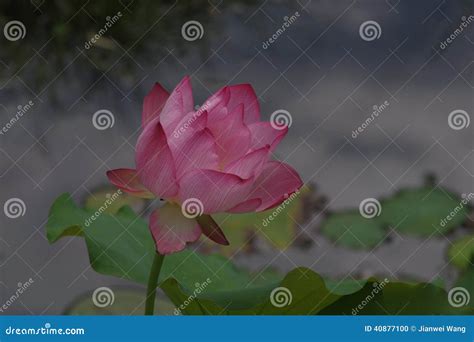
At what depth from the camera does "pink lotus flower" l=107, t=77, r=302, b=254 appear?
0.77 m

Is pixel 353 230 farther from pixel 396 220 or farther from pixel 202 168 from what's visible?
pixel 202 168

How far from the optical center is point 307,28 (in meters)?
1.12

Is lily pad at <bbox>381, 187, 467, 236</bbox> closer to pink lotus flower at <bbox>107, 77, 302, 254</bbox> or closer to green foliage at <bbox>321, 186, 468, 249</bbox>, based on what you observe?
green foliage at <bbox>321, 186, 468, 249</bbox>

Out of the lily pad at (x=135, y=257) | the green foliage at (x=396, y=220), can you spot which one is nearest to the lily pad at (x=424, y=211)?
the green foliage at (x=396, y=220)

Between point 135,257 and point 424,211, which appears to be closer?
point 135,257

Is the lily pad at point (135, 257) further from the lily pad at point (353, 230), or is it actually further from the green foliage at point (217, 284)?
the lily pad at point (353, 230)

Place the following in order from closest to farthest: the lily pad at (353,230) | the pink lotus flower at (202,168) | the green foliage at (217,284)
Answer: the pink lotus flower at (202,168)
the green foliage at (217,284)
the lily pad at (353,230)

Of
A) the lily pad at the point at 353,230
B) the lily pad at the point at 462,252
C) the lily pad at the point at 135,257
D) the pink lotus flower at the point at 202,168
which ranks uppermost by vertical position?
the lily pad at the point at 462,252

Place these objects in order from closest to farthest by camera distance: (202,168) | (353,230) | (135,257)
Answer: (202,168) < (135,257) < (353,230)

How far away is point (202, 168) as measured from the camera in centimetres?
77

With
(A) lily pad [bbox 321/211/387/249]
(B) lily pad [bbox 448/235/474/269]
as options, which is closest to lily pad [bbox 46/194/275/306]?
(A) lily pad [bbox 321/211/387/249]

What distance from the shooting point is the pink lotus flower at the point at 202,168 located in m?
0.77

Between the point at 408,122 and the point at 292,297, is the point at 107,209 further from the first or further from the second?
the point at 408,122

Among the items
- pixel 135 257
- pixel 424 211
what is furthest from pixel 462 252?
pixel 135 257
